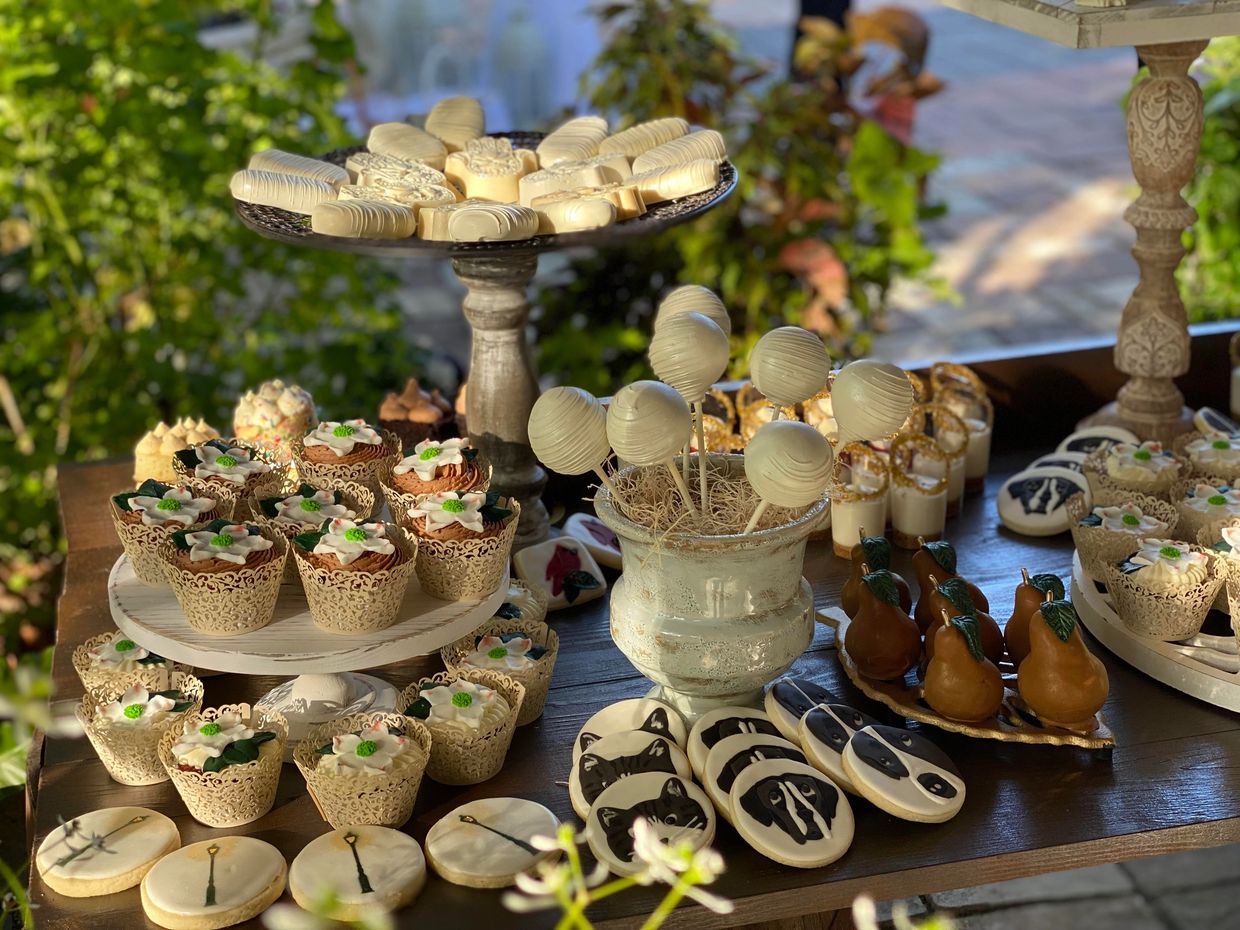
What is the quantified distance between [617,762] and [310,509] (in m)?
0.41

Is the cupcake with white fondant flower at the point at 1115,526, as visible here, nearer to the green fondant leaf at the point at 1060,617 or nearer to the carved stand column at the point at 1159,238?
the green fondant leaf at the point at 1060,617

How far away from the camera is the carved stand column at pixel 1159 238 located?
1.80 m

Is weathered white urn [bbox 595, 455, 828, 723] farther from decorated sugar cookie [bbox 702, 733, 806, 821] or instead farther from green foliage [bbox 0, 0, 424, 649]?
green foliage [bbox 0, 0, 424, 649]

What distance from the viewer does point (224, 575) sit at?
131 cm

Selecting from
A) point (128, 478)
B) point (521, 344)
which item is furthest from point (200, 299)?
point (521, 344)

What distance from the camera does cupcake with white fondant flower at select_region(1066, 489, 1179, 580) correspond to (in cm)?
158

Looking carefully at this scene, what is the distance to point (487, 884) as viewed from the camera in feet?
4.03

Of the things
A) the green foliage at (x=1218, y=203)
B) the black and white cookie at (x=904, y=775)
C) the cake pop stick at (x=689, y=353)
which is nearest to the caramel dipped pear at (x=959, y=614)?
the black and white cookie at (x=904, y=775)

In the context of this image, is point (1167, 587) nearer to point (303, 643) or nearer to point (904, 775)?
point (904, 775)

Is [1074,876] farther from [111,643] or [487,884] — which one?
[111,643]

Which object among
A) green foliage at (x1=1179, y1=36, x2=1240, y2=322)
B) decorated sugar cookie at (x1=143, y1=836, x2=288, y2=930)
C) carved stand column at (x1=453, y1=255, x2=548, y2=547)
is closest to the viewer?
decorated sugar cookie at (x1=143, y1=836, x2=288, y2=930)

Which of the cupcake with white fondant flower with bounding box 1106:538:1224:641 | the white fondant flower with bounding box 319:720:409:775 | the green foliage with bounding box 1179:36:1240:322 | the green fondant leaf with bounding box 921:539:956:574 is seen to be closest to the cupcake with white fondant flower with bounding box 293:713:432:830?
the white fondant flower with bounding box 319:720:409:775

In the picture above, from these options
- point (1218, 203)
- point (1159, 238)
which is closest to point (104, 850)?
point (1159, 238)

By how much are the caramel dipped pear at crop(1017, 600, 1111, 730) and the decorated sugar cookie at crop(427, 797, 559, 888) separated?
0.48m
